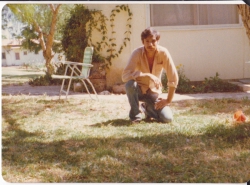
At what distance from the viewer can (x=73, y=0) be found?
2.28 metres

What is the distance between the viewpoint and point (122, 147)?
2.78 metres

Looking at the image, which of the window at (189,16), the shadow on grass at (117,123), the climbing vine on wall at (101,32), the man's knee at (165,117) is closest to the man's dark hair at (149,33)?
the man's knee at (165,117)

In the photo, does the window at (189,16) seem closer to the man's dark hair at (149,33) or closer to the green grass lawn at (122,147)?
the green grass lawn at (122,147)

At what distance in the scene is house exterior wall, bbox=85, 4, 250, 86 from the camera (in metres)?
5.28

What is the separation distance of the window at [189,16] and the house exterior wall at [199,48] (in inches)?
7.7

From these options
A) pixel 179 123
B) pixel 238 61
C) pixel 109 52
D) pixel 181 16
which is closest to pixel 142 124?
pixel 179 123

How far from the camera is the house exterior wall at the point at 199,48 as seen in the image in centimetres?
528

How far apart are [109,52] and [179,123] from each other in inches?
127

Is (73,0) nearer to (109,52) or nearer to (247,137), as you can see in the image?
(247,137)

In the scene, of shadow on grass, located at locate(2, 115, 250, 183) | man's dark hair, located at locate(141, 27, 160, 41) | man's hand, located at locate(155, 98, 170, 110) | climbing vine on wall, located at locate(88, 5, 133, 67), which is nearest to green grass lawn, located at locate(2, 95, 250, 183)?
shadow on grass, located at locate(2, 115, 250, 183)

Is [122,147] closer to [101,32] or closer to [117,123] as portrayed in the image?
[117,123]

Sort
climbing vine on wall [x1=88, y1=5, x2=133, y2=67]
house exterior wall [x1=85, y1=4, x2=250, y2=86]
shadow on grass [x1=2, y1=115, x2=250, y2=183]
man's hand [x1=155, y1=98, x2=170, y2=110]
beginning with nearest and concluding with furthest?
shadow on grass [x1=2, y1=115, x2=250, y2=183]
man's hand [x1=155, y1=98, x2=170, y2=110]
house exterior wall [x1=85, y1=4, x2=250, y2=86]
climbing vine on wall [x1=88, y1=5, x2=133, y2=67]

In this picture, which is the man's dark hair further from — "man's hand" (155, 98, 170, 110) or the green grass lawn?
the green grass lawn

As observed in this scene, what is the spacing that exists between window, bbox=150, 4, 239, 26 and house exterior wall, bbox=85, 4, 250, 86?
19cm
